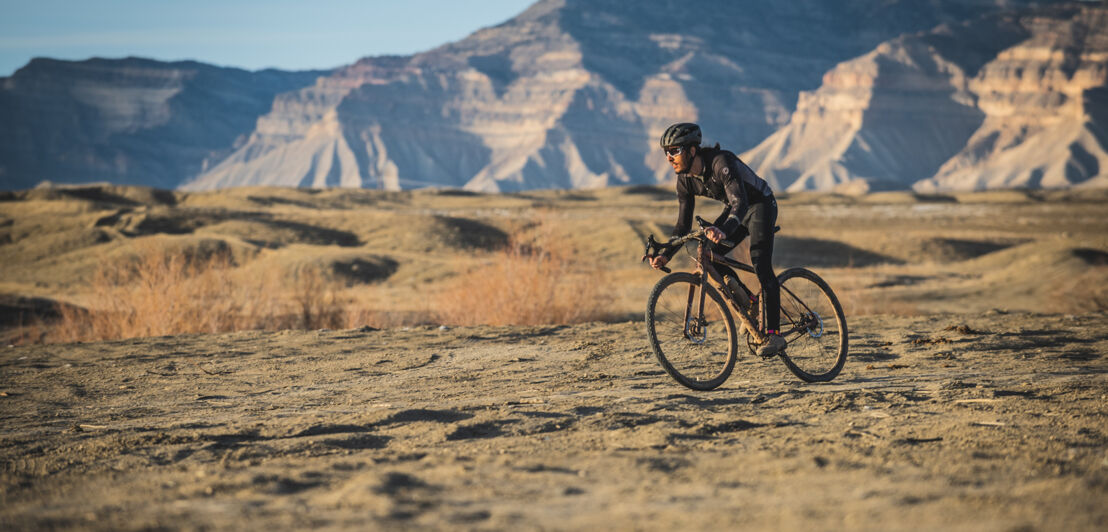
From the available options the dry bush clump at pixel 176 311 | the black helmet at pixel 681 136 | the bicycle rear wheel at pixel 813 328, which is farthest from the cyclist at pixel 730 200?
the dry bush clump at pixel 176 311

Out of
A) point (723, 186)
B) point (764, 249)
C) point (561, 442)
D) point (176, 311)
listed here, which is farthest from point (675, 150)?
point (176, 311)

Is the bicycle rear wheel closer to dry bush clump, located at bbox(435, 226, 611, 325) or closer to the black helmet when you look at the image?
the black helmet

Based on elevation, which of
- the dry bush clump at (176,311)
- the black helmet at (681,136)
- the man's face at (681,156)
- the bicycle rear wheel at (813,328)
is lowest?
the dry bush clump at (176,311)

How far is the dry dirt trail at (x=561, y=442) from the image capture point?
4316 millimetres

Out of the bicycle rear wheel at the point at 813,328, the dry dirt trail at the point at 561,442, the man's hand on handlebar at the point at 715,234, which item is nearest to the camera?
the dry dirt trail at the point at 561,442

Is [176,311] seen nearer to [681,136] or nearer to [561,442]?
[681,136]

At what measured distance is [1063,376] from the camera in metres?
8.04

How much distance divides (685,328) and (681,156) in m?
1.25

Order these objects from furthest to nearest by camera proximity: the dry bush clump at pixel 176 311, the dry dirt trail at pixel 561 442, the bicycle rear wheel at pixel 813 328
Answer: the dry bush clump at pixel 176 311 → the bicycle rear wheel at pixel 813 328 → the dry dirt trail at pixel 561 442

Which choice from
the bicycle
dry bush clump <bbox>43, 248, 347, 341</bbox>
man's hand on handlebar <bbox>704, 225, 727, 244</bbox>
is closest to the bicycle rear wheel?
the bicycle

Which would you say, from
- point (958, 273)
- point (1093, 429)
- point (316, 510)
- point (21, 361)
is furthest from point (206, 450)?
point (958, 273)

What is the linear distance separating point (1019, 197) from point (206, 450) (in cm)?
8779

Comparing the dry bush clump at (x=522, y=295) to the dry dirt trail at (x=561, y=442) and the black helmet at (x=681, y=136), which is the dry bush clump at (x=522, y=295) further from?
the black helmet at (x=681, y=136)

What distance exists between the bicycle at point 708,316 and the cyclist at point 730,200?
9cm
